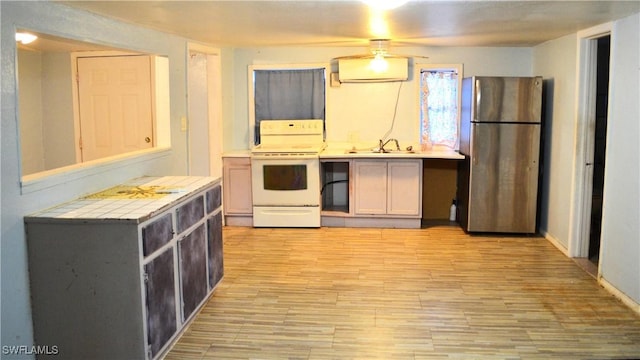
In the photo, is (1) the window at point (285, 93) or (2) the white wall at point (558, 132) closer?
(2) the white wall at point (558, 132)

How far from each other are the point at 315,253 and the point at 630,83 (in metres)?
2.94

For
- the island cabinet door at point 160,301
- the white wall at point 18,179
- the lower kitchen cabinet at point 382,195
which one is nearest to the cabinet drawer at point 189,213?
the island cabinet door at point 160,301

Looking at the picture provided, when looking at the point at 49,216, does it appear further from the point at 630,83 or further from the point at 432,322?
the point at 630,83

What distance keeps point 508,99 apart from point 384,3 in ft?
9.52

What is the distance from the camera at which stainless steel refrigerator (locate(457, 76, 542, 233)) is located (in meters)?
5.58

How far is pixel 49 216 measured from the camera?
2791 mm

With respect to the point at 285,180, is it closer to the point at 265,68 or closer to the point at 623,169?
the point at 265,68

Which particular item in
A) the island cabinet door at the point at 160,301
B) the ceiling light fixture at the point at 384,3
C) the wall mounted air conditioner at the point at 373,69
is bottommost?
the island cabinet door at the point at 160,301

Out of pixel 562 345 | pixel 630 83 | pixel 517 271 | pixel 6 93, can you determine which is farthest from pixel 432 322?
pixel 6 93

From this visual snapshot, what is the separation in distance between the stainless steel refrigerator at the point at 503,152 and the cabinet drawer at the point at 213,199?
2895mm

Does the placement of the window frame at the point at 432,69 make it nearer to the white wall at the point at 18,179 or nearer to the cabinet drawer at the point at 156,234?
the white wall at the point at 18,179

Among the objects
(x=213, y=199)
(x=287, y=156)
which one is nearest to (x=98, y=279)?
(x=213, y=199)

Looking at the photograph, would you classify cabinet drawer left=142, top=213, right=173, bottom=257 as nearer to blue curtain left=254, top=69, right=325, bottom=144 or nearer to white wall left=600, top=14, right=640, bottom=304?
white wall left=600, top=14, right=640, bottom=304

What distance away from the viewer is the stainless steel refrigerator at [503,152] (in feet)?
18.3
